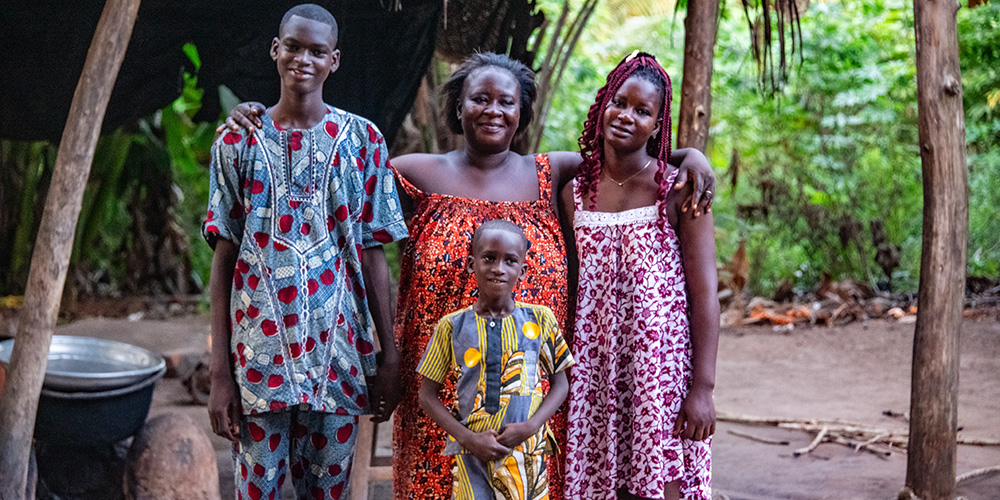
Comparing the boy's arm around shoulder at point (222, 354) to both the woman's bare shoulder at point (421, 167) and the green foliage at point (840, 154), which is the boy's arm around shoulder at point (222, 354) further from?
the green foliage at point (840, 154)

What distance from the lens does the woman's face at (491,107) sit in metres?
2.36

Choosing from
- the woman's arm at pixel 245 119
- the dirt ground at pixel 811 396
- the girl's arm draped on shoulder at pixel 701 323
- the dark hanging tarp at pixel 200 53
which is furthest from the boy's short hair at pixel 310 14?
the dirt ground at pixel 811 396

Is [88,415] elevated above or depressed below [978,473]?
above

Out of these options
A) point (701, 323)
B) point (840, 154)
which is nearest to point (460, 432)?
point (701, 323)

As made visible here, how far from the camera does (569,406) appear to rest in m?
2.40

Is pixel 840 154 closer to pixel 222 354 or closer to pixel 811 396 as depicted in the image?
pixel 811 396

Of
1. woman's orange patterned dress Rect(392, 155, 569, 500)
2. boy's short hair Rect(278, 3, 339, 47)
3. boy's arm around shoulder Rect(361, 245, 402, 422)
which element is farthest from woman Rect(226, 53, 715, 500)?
boy's short hair Rect(278, 3, 339, 47)

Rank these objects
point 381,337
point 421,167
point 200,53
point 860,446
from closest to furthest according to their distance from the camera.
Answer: point 381,337, point 421,167, point 200,53, point 860,446

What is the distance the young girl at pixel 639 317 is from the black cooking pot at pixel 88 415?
7.25ft

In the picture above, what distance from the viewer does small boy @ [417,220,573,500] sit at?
80.5 inches

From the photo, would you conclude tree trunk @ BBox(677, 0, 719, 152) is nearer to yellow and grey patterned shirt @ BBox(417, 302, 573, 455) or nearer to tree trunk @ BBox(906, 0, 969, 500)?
tree trunk @ BBox(906, 0, 969, 500)

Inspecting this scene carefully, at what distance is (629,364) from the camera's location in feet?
7.75

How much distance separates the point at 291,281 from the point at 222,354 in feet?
0.82

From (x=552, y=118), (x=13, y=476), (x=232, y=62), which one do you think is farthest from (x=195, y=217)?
(x=13, y=476)
